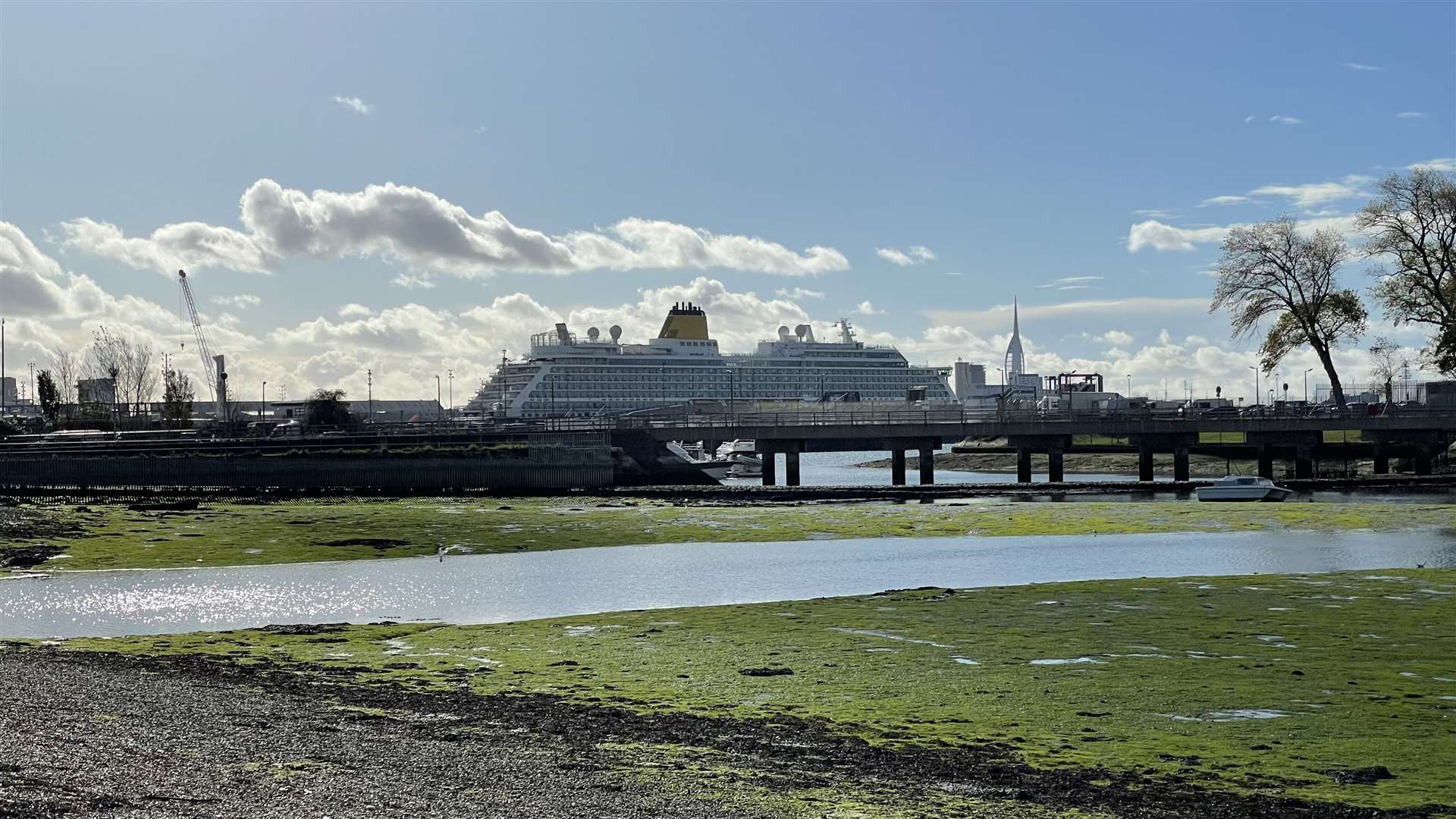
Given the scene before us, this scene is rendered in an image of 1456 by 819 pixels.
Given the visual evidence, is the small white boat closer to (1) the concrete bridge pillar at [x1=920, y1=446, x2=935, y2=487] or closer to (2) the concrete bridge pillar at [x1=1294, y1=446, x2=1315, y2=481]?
(2) the concrete bridge pillar at [x1=1294, y1=446, x2=1315, y2=481]

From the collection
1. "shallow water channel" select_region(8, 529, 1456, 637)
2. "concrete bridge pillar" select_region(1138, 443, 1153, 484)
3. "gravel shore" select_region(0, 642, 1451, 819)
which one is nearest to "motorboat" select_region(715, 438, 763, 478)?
"concrete bridge pillar" select_region(1138, 443, 1153, 484)

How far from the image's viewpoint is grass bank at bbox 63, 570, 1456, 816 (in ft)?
41.3

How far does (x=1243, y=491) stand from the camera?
5688cm

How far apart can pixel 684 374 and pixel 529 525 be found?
111824mm

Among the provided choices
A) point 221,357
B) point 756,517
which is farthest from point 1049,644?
point 221,357

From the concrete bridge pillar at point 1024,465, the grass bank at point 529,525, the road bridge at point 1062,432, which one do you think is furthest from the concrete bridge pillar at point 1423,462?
the grass bank at point 529,525

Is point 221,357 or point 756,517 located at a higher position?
point 221,357

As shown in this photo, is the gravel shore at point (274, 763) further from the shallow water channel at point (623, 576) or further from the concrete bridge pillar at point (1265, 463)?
the concrete bridge pillar at point (1265, 463)

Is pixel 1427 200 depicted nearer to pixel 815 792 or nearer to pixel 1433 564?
pixel 1433 564

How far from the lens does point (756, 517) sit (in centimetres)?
4962

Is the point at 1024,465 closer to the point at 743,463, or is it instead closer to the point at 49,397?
the point at 743,463

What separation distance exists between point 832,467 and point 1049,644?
375 feet

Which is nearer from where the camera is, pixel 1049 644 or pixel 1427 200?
pixel 1049 644

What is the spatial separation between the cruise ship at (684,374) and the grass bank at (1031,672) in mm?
118059
